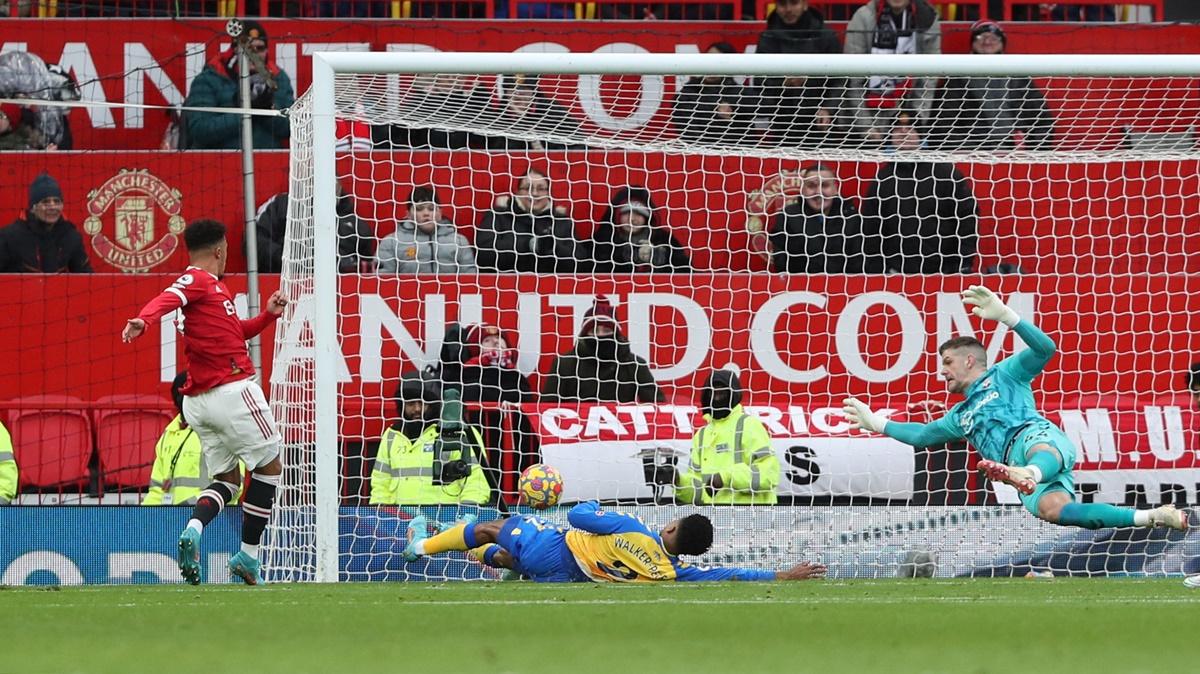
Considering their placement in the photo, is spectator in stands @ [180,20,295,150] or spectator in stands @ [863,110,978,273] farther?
spectator in stands @ [180,20,295,150]

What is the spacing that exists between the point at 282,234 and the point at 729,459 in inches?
149

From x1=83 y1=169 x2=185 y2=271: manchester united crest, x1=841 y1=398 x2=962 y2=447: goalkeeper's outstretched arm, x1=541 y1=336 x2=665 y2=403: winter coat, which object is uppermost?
x1=83 y1=169 x2=185 y2=271: manchester united crest

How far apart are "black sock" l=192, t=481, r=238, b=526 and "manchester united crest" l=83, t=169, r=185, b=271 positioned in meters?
4.39

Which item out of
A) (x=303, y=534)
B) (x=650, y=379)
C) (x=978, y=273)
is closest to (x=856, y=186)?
(x=978, y=273)

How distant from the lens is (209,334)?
8.30m

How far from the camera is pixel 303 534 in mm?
9477

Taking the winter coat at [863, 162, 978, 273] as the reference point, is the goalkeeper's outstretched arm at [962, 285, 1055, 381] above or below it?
below

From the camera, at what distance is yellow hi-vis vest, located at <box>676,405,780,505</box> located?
10594 millimetres

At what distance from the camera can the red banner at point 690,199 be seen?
1232 centimetres

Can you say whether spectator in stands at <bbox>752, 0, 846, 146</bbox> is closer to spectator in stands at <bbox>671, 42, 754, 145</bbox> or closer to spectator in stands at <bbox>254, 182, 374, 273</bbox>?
spectator in stands at <bbox>671, 42, 754, 145</bbox>

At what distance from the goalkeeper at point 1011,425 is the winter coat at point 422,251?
375 cm

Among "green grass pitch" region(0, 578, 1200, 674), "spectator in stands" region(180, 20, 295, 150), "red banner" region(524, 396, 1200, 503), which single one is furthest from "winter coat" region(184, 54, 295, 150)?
"green grass pitch" region(0, 578, 1200, 674)

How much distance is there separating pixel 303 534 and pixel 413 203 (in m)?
2.75

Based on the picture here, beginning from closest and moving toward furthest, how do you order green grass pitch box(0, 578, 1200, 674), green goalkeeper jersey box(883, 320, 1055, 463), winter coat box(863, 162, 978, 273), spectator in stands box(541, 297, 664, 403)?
green grass pitch box(0, 578, 1200, 674)
green goalkeeper jersey box(883, 320, 1055, 463)
spectator in stands box(541, 297, 664, 403)
winter coat box(863, 162, 978, 273)
